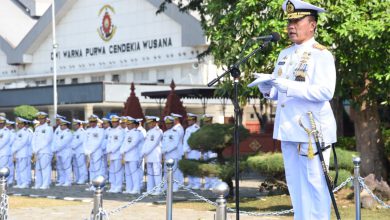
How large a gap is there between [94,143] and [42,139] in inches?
55.8

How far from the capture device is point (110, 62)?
1975 inches

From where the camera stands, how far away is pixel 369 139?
560 inches

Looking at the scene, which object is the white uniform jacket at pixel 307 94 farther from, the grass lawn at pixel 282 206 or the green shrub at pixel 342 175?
the green shrub at pixel 342 175

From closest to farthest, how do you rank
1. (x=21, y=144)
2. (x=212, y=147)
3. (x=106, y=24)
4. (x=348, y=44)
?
(x=348, y=44) < (x=212, y=147) < (x=21, y=144) < (x=106, y=24)

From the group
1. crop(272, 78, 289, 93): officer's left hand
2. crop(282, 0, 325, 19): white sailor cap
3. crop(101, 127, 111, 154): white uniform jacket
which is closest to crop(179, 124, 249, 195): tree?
crop(101, 127, 111, 154): white uniform jacket

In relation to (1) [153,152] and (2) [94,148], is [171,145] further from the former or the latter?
(2) [94,148]

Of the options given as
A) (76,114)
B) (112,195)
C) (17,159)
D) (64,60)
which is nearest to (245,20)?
(112,195)

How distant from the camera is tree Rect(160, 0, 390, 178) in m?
12.2

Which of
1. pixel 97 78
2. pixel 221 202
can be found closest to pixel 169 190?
pixel 221 202

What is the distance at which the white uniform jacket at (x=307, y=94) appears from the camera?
20.4 feet

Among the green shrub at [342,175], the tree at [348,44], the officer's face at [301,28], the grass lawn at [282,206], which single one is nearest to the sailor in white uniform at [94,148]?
the grass lawn at [282,206]

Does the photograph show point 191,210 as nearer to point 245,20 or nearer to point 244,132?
point 244,132

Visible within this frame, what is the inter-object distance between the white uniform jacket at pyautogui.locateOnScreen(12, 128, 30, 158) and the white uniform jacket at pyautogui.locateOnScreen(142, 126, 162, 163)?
4.50 metres

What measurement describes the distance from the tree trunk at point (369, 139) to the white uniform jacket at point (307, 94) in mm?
7996
